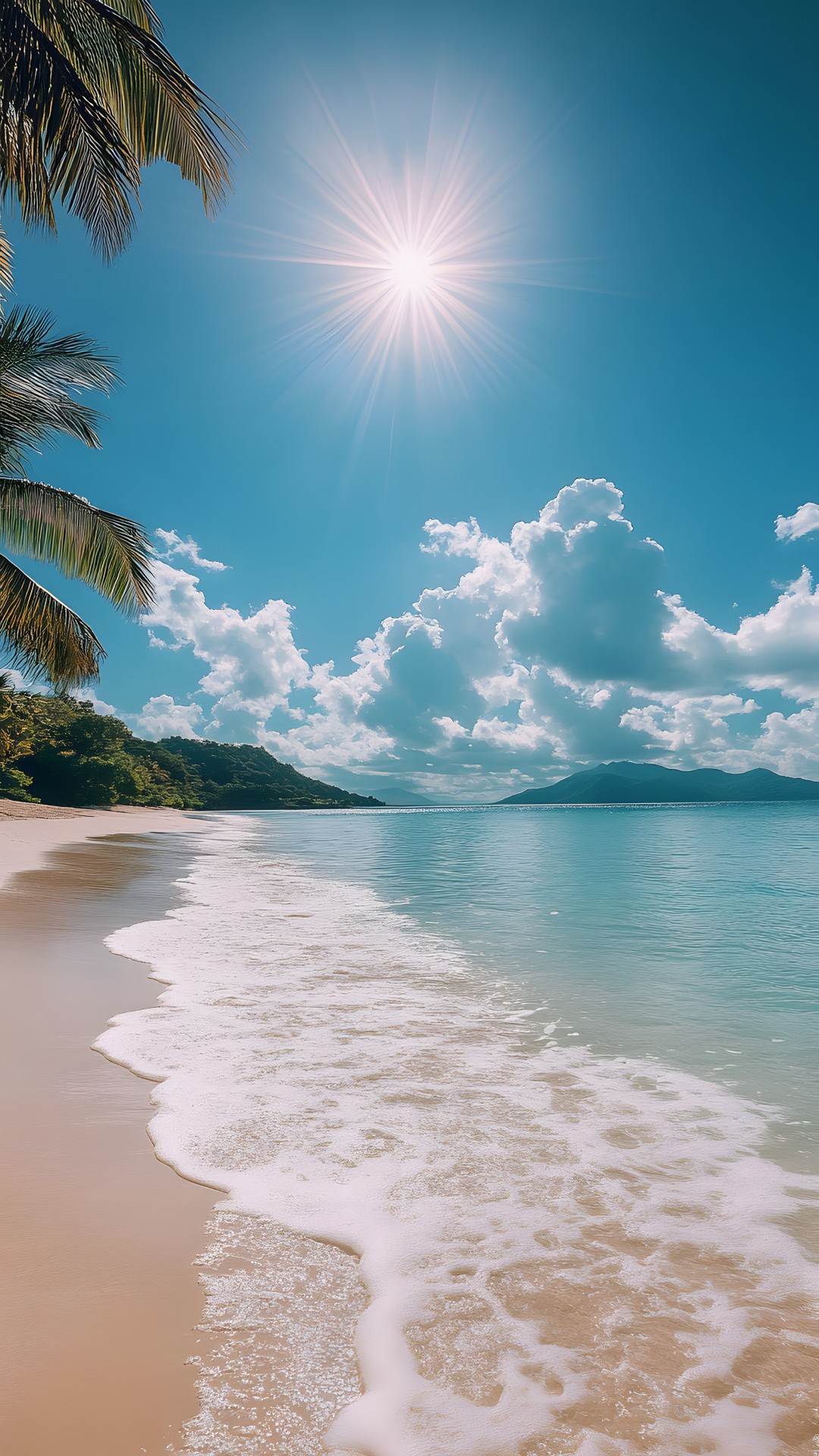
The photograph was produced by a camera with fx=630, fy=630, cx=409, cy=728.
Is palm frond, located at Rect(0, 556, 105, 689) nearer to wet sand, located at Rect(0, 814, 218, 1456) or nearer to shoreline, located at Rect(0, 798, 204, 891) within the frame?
shoreline, located at Rect(0, 798, 204, 891)

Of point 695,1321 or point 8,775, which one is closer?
point 695,1321

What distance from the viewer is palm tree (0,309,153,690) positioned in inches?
518

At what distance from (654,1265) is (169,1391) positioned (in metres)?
2.17

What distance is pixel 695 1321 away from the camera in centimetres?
263

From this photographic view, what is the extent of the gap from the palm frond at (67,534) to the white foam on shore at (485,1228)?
33.6ft

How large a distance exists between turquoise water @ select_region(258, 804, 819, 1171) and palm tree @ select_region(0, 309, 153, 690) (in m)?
9.45

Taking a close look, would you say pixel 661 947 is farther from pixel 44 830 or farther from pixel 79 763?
pixel 79 763

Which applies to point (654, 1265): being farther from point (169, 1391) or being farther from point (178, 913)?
point (178, 913)

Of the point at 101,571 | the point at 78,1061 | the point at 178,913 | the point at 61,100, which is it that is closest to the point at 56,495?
the point at 101,571

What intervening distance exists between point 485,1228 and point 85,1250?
1849 millimetres

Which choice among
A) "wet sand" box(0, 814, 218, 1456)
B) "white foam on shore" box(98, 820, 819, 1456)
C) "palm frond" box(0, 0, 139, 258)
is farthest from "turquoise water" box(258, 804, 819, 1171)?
"palm frond" box(0, 0, 139, 258)

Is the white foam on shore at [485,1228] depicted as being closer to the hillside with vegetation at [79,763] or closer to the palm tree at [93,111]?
the palm tree at [93,111]

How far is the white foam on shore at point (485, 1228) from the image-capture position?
7.02 feet

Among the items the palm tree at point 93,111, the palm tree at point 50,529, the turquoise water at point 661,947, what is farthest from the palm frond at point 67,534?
the turquoise water at point 661,947
